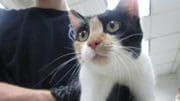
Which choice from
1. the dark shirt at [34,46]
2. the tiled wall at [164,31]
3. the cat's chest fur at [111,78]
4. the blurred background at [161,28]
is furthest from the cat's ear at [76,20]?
the tiled wall at [164,31]

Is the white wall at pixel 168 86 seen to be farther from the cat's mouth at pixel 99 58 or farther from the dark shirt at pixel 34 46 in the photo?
the cat's mouth at pixel 99 58

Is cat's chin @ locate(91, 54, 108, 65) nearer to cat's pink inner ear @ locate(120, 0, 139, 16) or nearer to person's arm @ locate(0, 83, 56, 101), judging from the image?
cat's pink inner ear @ locate(120, 0, 139, 16)

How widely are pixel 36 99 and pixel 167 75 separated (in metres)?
6.61

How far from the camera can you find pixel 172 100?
22.1 ft

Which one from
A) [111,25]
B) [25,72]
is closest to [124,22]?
[111,25]

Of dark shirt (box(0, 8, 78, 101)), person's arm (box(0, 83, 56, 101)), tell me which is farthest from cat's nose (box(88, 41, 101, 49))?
dark shirt (box(0, 8, 78, 101))

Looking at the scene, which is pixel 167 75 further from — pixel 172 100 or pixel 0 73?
pixel 0 73

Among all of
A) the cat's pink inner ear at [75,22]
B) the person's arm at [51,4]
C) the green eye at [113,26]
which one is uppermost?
the person's arm at [51,4]

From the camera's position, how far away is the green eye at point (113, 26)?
559 mm

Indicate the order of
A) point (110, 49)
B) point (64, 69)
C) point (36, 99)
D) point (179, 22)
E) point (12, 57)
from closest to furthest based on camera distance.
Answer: point (110, 49), point (36, 99), point (64, 69), point (12, 57), point (179, 22)

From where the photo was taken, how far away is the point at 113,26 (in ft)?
1.85

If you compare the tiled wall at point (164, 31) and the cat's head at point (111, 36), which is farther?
the tiled wall at point (164, 31)

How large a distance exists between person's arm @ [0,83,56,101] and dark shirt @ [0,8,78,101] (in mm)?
118

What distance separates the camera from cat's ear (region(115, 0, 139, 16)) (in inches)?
22.7
